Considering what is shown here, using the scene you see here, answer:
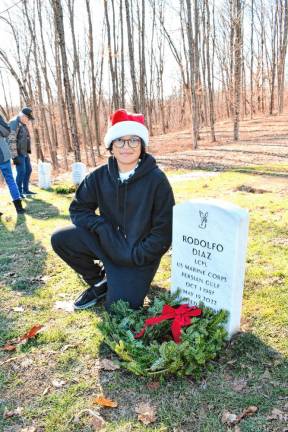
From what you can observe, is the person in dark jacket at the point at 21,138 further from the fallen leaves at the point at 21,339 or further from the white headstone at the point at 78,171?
the fallen leaves at the point at 21,339

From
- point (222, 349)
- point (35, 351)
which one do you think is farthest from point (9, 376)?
point (222, 349)

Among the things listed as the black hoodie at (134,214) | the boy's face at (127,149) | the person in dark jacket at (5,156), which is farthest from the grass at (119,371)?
the person in dark jacket at (5,156)

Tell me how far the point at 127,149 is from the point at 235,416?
76.8 inches

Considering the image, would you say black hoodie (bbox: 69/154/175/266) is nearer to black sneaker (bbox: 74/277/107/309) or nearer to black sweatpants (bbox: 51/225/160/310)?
black sweatpants (bbox: 51/225/160/310)

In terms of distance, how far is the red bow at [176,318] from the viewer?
8.91 ft

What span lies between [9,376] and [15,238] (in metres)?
3.18

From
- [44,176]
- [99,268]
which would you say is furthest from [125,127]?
[44,176]

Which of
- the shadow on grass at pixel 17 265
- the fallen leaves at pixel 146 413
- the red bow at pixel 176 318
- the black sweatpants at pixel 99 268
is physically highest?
the black sweatpants at pixel 99 268

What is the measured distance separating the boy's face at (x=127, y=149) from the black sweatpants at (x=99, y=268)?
0.69 meters

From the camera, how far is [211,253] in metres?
2.78

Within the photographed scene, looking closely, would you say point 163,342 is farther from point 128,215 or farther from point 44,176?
point 44,176

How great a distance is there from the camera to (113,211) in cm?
330

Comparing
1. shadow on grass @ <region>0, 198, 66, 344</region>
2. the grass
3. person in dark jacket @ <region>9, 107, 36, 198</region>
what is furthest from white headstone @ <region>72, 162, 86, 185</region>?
the grass

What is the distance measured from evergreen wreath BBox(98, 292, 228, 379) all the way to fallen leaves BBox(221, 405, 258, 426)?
1.09 feet
